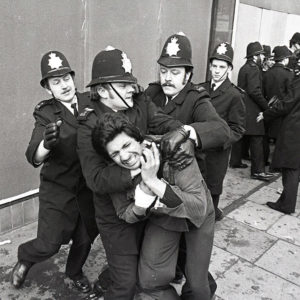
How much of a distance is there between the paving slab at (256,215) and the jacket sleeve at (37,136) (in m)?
2.87

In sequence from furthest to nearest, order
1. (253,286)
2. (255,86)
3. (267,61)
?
(267,61)
(255,86)
(253,286)

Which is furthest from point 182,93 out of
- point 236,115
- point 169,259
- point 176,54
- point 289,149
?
Answer: point 289,149

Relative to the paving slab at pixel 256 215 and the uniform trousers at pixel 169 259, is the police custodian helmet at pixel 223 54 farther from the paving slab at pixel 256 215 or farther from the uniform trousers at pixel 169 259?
the uniform trousers at pixel 169 259

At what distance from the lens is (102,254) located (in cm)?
382

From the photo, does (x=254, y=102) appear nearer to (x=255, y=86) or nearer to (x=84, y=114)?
(x=255, y=86)

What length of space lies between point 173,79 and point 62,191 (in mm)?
1205

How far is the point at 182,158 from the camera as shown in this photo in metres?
2.25

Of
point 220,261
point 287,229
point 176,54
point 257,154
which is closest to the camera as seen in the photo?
point 176,54

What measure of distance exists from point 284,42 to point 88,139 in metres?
7.94

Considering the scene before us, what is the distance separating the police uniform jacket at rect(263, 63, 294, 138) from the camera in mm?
6406

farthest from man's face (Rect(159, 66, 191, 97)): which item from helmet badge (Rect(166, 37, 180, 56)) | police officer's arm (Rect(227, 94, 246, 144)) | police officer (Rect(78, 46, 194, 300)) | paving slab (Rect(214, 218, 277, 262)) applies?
paving slab (Rect(214, 218, 277, 262))

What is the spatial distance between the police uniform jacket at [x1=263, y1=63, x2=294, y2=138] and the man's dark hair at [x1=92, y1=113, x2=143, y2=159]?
185 inches

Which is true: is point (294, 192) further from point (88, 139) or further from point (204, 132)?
point (88, 139)

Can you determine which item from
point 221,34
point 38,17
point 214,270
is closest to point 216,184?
point 214,270
